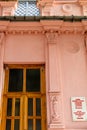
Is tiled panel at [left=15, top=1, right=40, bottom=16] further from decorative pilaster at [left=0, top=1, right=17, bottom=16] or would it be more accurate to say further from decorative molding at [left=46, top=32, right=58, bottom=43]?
decorative molding at [left=46, top=32, right=58, bottom=43]

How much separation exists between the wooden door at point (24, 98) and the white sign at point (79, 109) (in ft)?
2.80

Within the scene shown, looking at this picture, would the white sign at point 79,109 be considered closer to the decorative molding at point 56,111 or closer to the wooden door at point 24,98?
the decorative molding at point 56,111

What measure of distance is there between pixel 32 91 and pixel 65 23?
2434 mm

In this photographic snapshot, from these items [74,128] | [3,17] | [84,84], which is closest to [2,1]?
[3,17]

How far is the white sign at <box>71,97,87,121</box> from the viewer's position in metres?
8.14

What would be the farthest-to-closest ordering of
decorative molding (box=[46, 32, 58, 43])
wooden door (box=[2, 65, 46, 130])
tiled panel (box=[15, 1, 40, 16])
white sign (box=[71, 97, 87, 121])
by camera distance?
1. tiled panel (box=[15, 1, 40, 16])
2. decorative molding (box=[46, 32, 58, 43])
3. wooden door (box=[2, 65, 46, 130])
4. white sign (box=[71, 97, 87, 121])

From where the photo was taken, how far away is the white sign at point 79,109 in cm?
814

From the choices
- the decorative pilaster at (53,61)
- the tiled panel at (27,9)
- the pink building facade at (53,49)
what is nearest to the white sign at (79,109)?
the pink building facade at (53,49)

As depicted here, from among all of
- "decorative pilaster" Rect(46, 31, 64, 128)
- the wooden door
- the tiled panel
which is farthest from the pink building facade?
the tiled panel

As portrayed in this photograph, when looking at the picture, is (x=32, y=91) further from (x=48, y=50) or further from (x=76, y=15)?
(x=76, y=15)

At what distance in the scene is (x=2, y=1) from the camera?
1018cm

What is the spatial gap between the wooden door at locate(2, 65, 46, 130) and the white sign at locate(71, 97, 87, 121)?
2.80 feet

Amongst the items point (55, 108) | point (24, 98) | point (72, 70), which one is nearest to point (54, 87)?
point (55, 108)

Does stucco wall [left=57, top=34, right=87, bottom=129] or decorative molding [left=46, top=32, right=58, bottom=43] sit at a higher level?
decorative molding [left=46, top=32, right=58, bottom=43]
